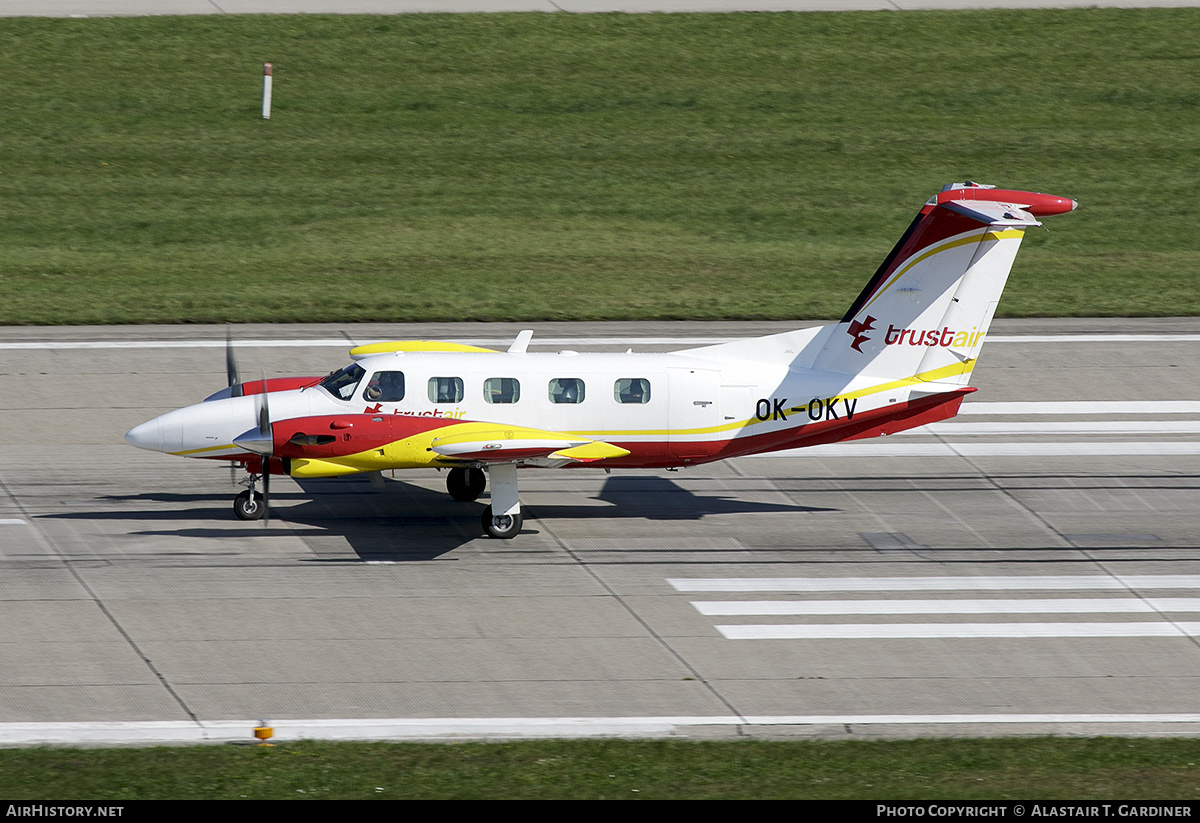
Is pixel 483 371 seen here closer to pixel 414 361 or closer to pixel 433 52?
pixel 414 361

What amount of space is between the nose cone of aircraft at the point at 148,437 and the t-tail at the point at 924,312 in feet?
30.2

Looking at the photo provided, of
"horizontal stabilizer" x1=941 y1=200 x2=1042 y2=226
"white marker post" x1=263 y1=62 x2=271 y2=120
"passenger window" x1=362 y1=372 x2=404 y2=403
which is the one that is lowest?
"passenger window" x1=362 y1=372 x2=404 y2=403

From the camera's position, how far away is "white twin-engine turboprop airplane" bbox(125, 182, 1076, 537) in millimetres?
19234

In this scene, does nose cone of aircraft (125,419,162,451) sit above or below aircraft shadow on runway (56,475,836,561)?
above

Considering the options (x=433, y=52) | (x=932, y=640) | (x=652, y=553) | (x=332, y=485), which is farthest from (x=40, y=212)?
(x=932, y=640)

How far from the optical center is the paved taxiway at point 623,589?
1509 cm

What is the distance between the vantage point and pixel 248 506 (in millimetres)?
20203

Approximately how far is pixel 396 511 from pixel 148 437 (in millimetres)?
3689

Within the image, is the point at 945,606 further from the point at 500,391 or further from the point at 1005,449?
the point at 1005,449

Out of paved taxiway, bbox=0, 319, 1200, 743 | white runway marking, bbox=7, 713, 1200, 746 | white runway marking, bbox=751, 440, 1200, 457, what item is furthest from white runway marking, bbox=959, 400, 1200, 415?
white runway marking, bbox=7, 713, 1200, 746

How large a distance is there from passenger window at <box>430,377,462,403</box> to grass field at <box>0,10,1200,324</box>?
36.2ft

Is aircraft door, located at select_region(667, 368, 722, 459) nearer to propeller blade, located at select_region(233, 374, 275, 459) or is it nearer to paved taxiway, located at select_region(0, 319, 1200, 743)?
paved taxiway, located at select_region(0, 319, 1200, 743)

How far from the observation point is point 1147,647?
16.9 metres

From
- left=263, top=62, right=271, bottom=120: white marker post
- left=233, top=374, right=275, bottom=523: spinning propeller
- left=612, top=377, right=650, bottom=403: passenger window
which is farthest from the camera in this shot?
left=263, top=62, right=271, bottom=120: white marker post
